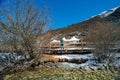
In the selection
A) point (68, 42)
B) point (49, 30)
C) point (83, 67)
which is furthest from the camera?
point (68, 42)

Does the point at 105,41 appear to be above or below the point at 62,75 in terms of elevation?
above

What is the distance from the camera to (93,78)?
41.4 feet

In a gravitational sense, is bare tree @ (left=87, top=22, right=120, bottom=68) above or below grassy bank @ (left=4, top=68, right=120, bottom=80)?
above

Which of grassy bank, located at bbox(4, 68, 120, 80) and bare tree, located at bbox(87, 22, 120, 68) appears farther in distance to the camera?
bare tree, located at bbox(87, 22, 120, 68)

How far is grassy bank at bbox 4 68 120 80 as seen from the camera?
12781 mm

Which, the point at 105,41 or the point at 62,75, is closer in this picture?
the point at 62,75

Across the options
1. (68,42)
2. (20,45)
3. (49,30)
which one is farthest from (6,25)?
(68,42)

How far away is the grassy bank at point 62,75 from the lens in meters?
12.8

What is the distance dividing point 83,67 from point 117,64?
2.51 metres

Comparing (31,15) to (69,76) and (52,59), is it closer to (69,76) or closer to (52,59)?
(52,59)

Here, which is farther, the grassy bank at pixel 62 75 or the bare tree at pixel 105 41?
the bare tree at pixel 105 41

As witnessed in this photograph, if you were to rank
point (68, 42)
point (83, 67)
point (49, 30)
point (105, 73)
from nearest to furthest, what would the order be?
1. point (105, 73)
2. point (83, 67)
3. point (49, 30)
4. point (68, 42)

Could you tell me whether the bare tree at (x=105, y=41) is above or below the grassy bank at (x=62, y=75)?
above

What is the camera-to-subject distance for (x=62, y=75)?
13500 mm
